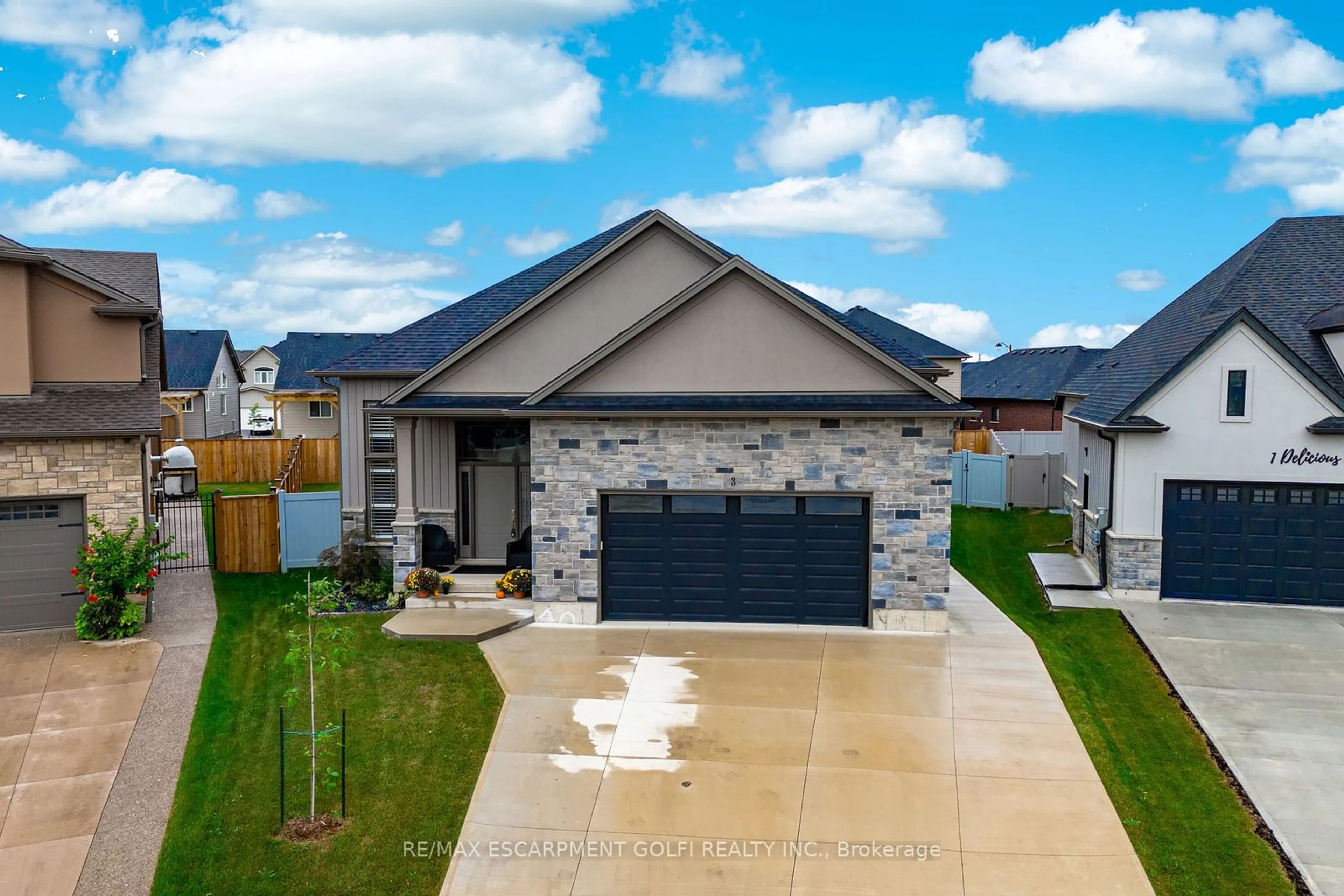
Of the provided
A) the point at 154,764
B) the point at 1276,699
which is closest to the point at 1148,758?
the point at 1276,699

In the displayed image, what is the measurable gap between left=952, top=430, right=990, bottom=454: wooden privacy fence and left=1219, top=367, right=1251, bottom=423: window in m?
16.8

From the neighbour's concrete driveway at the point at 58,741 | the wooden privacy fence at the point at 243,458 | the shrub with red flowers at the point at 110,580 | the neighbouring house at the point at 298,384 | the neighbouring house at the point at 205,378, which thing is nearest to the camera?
the neighbour's concrete driveway at the point at 58,741

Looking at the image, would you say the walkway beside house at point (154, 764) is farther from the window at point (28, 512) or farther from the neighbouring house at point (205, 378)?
the neighbouring house at point (205, 378)

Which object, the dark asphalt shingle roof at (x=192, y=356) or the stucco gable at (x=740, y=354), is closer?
the stucco gable at (x=740, y=354)

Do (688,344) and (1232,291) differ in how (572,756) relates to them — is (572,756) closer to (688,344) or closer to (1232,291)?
(688,344)

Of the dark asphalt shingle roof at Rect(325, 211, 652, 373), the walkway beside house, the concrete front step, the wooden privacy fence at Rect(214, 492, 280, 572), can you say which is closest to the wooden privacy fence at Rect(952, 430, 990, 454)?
the dark asphalt shingle roof at Rect(325, 211, 652, 373)

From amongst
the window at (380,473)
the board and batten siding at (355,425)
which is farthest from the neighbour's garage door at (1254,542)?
the board and batten siding at (355,425)

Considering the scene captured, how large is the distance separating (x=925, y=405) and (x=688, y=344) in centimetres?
Result: 400

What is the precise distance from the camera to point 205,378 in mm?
49875

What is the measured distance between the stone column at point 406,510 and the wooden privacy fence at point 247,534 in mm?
3341

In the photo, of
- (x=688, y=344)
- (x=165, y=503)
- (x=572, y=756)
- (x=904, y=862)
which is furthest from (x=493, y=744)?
(x=165, y=503)

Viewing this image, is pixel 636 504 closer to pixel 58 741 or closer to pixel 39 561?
pixel 58 741

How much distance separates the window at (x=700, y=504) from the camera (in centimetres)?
1616

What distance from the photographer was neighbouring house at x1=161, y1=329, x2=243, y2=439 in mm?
47156
